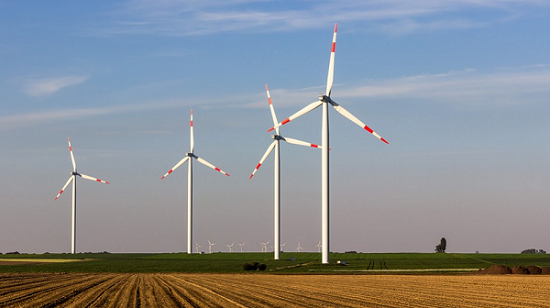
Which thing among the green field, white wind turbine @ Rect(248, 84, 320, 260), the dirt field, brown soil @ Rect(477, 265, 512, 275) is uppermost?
white wind turbine @ Rect(248, 84, 320, 260)

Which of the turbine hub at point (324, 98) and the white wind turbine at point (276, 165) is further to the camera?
the white wind turbine at point (276, 165)

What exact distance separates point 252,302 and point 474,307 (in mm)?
11257

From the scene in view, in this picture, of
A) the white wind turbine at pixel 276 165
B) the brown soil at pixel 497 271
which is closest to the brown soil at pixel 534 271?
the brown soil at pixel 497 271

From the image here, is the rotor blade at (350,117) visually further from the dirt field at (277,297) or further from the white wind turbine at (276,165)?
the dirt field at (277,297)

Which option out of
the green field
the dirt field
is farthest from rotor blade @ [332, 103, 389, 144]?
the dirt field

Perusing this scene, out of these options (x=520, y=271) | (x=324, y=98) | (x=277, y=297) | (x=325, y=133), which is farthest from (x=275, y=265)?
(x=277, y=297)

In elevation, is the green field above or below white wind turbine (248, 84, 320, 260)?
below

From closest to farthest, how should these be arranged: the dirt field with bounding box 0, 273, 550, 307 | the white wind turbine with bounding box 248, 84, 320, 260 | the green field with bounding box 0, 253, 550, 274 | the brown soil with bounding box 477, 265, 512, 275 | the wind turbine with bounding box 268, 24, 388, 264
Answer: the dirt field with bounding box 0, 273, 550, 307 < the brown soil with bounding box 477, 265, 512, 275 < the green field with bounding box 0, 253, 550, 274 < the wind turbine with bounding box 268, 24, 388, 264 < the white wind turbine with bounding box 248, 84, 320, 260

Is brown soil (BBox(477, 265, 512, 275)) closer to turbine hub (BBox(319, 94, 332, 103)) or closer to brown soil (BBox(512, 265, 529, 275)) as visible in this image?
brown soil (BBox(512, 265, 529, 275))

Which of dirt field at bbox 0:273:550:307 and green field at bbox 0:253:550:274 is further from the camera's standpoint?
green field at bbox 0:253:550:274

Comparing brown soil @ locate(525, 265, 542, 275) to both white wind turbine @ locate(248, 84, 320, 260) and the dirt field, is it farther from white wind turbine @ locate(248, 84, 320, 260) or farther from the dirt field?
white wind turbine @ locate(248, 84, 320, 260)

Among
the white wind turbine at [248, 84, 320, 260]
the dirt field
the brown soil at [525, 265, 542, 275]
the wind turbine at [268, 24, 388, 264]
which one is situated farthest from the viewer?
the white wind turbine at [248, 84, 320, 260]

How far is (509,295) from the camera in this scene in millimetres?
48188

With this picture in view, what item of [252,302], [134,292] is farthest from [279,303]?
[134,292]
